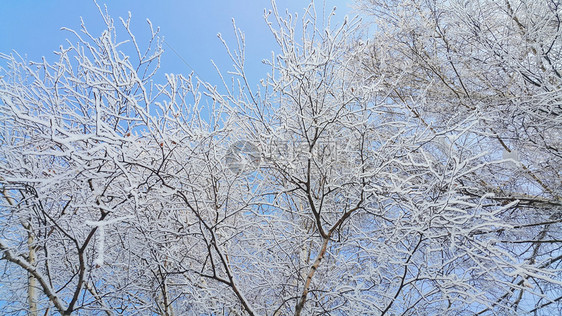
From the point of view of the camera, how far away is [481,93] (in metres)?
4.27

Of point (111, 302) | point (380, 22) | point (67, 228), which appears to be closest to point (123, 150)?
point (67, 228)

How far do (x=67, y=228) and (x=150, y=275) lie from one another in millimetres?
982

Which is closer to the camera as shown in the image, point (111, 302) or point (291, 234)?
point (291, 234)

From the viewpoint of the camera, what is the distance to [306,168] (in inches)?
144

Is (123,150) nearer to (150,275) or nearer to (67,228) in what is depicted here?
(67,228)

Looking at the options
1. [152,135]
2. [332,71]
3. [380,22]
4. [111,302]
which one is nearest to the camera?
[152,135]

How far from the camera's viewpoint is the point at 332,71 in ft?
9.74

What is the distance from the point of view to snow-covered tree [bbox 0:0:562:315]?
237 cm

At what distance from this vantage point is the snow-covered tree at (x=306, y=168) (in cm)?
237

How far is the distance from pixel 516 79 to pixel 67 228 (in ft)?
16.3

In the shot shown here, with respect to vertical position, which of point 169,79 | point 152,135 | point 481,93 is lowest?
point 152,135

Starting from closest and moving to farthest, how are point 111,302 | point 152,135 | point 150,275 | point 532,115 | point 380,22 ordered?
point 152,135
point 532,115
point 150,275
point 111,302
point 380,22

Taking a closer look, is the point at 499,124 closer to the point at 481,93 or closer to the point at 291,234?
the point at 481,93

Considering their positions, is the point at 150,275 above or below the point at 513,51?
below
